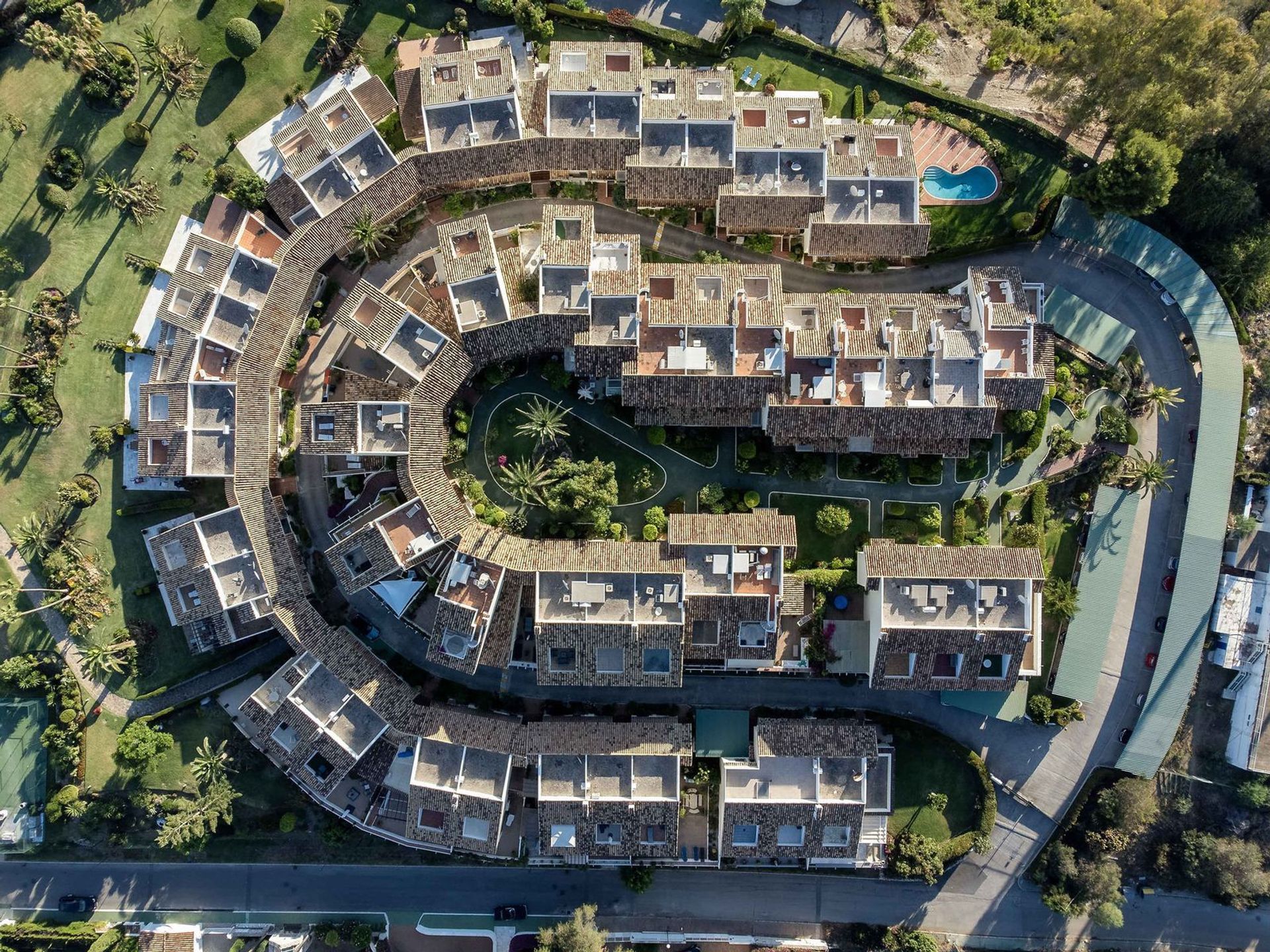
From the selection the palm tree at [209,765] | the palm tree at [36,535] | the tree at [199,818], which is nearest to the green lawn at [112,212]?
the palm tree at [36,535]

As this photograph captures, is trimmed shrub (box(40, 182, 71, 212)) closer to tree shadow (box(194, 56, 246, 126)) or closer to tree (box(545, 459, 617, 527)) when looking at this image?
tree shadow (box(194, 56, 246, 126))

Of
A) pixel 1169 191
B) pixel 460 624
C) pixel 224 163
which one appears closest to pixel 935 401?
pixel 1169 191

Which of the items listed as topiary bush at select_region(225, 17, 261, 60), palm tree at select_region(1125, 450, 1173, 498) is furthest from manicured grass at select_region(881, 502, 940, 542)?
topiary bush at select_region(225, 17, 261, 60)

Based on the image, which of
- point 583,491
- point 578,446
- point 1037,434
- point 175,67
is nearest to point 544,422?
point 578,446

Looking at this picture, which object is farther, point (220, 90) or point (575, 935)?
point (220, 90)

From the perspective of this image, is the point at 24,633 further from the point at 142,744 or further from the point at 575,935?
the point at 575,935
